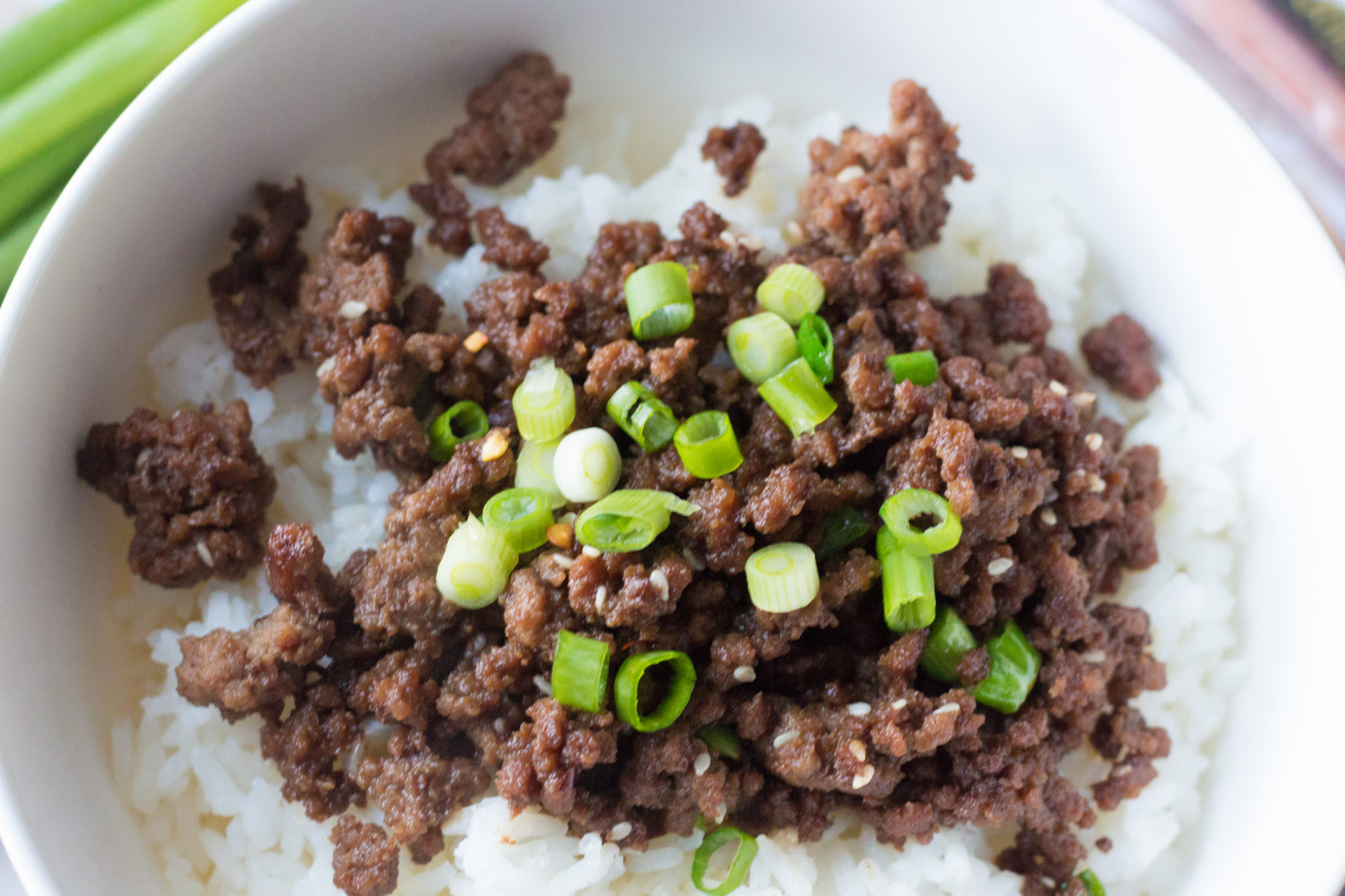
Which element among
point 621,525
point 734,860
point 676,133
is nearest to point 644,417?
point 621,525

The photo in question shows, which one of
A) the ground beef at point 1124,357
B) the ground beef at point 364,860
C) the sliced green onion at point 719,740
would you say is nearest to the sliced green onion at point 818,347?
the sliced green onion at point 719,740

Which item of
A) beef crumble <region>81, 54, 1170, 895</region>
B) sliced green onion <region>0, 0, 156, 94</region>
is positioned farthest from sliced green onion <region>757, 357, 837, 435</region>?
sliced green onion <region>0, 0, 156, 94</region>

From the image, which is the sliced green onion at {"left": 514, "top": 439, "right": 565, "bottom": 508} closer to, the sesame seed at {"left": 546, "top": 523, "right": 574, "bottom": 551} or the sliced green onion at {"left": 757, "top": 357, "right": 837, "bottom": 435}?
the sesame seed at {"left": 546, "top": 523, "right": 574, "bottom": 551}

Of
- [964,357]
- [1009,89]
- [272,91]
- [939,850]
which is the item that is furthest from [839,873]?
[272,91]

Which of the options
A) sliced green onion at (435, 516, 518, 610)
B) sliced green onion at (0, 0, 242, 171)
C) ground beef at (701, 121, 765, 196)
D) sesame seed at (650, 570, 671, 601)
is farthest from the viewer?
ground beef at (701, 121, 765, 196)

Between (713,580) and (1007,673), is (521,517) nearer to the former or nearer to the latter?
(713,580)

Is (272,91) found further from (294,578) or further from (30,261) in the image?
(294,578)
